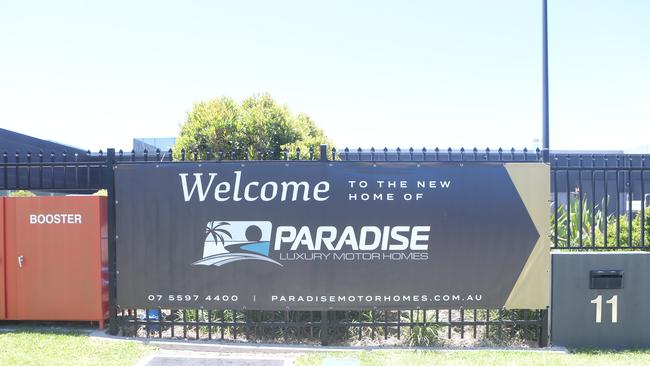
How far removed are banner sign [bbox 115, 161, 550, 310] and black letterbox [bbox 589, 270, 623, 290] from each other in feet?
1.71

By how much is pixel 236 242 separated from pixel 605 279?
427 centimetres

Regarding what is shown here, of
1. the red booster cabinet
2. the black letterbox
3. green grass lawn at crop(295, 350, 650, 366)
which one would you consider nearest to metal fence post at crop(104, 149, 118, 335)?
the red booster cabinet

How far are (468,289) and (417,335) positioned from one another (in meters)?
0.83

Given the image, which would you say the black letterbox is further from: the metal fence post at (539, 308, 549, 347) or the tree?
→ the tree

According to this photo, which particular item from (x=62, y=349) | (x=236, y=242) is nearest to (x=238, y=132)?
(x=236, y=242)

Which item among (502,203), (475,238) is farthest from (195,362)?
(502,203)

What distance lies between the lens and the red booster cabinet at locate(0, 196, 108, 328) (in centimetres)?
577

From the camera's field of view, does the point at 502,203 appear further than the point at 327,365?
Yes

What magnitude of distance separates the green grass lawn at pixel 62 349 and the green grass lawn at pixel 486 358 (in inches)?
75.8

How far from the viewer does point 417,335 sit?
18.4ft

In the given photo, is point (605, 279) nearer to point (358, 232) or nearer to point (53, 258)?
point (358, 232)

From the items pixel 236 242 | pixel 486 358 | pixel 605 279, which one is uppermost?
pixel 236 242

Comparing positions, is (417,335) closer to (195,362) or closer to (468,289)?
(468,289)

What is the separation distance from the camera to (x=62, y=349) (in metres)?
5.17
